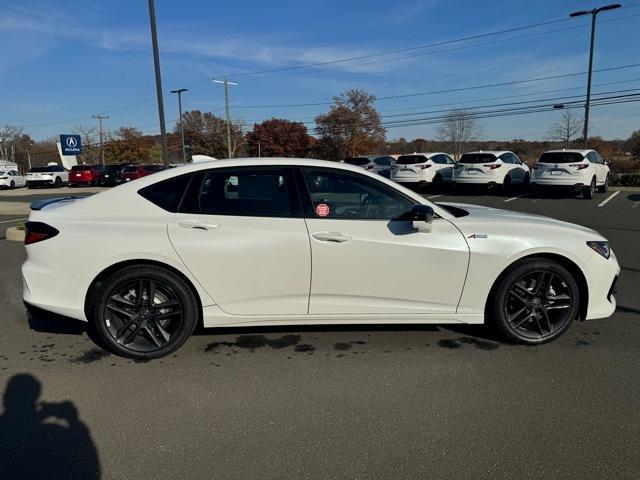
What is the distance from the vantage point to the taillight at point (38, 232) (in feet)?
11.6

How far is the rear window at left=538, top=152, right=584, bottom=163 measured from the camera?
54.3 feet

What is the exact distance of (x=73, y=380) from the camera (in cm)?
332

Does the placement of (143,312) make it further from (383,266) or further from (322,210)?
(383,266)

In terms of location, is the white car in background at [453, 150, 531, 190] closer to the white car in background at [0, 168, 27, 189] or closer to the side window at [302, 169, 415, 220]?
the side window at [302, 169, 415, 220]

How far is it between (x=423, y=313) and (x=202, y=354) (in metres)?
1.80

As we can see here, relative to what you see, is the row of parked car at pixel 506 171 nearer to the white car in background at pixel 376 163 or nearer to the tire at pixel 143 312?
the white car in background at pixel 376 163

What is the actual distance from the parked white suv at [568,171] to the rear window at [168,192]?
15989 mm

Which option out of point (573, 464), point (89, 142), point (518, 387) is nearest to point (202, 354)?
point (518, 387)

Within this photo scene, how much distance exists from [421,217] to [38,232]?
9.51ft

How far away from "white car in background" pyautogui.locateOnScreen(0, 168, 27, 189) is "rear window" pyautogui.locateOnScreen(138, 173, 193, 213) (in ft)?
109

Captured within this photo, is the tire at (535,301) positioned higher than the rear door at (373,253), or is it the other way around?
the rear door at (373,253)

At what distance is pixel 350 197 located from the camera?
3697 mm

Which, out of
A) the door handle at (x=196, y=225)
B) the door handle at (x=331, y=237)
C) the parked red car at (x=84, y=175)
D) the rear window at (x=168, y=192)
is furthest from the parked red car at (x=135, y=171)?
the door handle at (x=331, y=237)

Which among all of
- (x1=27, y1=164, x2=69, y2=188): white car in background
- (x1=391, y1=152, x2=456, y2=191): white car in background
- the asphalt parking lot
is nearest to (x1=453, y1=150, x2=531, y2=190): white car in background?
(x1=391, y1=152, x2=456, y2=191): white car in background
